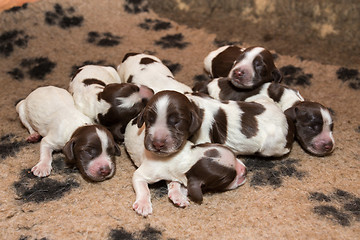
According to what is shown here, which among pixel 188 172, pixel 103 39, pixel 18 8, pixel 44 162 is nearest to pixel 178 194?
pixel 188 172

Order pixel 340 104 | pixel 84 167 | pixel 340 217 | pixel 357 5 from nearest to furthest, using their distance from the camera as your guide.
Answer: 1. pixel 340 217
2. pixel 84 167
3. pixel 340 104
4. pixel 357 5

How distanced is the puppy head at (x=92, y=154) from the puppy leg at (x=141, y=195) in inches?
10.0

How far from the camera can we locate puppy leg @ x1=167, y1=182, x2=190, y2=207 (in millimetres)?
3078

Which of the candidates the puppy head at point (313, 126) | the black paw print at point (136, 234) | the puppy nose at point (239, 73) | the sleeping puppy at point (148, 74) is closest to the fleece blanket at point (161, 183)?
the black paw print at point (136, 234)

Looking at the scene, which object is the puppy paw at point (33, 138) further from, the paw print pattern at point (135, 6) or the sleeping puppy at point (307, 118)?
the paw print pattern at point (135, 6)

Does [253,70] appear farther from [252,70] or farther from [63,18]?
[63,18]

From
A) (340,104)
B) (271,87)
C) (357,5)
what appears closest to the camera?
(271,87)

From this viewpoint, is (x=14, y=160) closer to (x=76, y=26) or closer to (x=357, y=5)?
(x=76, y=26)

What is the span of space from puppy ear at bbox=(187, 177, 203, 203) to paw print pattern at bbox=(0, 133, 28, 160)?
1651mm

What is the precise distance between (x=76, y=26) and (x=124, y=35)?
636 millimetres

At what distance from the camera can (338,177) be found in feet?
11.1

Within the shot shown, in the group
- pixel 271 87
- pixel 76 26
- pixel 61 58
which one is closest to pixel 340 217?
pixel 271 87

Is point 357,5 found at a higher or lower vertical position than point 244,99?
higher

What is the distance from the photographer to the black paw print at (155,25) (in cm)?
569
